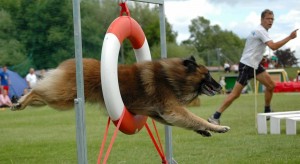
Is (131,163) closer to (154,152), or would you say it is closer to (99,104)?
(154,152)

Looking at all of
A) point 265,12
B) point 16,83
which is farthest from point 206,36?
point 265,12

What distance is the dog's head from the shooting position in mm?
5598

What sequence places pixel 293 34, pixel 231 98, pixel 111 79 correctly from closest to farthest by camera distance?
pixel 111 79
pixel 293 34
pixel 231 98

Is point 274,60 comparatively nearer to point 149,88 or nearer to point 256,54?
point 256,54

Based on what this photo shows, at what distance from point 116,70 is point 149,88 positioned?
55cm

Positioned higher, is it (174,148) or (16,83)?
(174,148)

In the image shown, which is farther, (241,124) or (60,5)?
(60,5)

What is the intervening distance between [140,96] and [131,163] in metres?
1.66

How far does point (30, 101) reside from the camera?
572 cm

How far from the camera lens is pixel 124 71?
5465mm

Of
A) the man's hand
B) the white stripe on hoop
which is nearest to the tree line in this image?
the man's hand

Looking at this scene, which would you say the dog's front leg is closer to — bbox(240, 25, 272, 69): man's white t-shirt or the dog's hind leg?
the dog's hind leg

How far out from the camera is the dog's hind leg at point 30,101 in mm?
5648

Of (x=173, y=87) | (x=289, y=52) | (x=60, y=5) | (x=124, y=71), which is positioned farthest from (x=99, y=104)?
(x=289, y=52)
